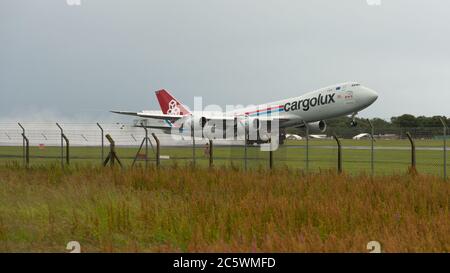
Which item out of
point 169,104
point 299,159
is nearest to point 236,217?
point 299,159

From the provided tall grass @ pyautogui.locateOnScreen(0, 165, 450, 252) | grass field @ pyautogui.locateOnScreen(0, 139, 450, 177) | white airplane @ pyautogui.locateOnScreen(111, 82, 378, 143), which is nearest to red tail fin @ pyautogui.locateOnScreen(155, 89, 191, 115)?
white airplane @ pyautogui.locateOnScreen(111, 82, 378, 143)

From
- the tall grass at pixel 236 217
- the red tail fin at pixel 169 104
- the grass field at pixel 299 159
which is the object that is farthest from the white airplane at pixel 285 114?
the tall grass at pixel 236 217

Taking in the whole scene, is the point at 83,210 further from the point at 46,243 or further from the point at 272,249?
the point at 272,249

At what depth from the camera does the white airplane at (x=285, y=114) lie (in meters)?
39.6

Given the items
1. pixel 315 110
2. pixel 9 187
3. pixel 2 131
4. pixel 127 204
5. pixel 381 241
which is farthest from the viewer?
pixel 315 110

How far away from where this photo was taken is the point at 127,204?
10484 millimetres

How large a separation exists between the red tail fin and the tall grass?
41.7 meters

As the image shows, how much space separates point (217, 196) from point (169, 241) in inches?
161

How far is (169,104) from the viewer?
5750cm

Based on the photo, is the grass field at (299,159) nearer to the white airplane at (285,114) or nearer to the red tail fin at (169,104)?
the white airplane at (285,114)
